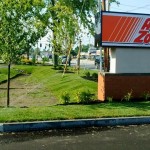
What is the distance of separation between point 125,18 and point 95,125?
6.16 m

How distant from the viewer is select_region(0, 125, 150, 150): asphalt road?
30.0ft

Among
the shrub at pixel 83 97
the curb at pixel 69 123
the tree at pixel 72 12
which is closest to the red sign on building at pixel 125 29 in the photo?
the shrub at pixel 83 97

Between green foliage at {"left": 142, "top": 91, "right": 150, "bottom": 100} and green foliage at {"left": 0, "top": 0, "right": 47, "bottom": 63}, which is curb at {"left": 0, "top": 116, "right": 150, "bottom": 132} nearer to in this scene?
green foliage at {"left": 142, "top": 91, "right": 150, "bottom": 100}

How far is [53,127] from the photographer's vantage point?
36.5 ft

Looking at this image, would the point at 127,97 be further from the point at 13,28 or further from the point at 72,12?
the point at 72,12

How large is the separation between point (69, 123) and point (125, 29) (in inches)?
247

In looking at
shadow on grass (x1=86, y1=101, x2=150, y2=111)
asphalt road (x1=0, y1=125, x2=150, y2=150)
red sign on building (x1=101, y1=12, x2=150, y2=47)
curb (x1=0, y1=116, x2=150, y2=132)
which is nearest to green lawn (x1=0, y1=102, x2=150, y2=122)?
shadow on grass (x1=86, y1=101, x2=150, y2=111)

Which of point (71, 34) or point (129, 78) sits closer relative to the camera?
point (129, 78)

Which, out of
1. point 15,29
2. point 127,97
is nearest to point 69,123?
point 127,97

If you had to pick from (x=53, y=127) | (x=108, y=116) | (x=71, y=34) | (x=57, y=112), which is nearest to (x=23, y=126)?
(x=53, y=127)

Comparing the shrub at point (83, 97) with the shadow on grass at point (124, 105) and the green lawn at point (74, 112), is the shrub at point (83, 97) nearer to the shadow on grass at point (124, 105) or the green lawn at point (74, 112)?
the shadow on grass at point (124, 105)

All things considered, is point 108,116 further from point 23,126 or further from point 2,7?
point 2,7

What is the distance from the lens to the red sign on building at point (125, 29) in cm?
1570

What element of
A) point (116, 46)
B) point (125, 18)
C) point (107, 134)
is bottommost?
point (107, 134)
